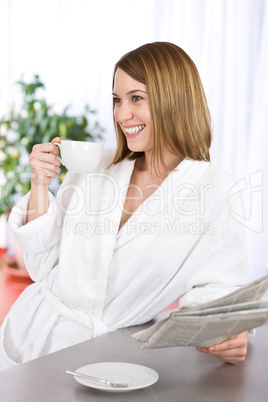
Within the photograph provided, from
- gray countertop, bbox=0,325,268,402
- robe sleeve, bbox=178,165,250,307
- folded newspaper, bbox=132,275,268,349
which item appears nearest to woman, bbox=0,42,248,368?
robe sleeve, bbox=178,165,250,307

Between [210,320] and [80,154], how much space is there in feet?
2.33

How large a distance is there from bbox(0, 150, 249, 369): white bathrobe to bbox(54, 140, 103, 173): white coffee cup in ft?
0.61

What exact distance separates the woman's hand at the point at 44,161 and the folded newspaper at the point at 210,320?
2.49 feet

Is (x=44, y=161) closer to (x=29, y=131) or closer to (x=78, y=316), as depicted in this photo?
(x=78, y=316)

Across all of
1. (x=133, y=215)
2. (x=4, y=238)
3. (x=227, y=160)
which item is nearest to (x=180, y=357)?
(x=133, y=215)

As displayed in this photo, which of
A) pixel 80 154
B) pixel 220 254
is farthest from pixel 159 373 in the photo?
pixel 80 154

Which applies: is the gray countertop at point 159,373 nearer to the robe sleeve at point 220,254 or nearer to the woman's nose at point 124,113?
the robe sleeve at point 220,254

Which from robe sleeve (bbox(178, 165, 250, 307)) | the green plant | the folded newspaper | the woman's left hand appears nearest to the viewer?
the folded newspaper

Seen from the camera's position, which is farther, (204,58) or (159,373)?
(204,58)

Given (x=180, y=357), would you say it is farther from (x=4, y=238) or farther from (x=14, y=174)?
(x=4, y=238)

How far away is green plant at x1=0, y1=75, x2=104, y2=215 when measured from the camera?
4125 mm

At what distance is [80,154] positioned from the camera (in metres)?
1.44

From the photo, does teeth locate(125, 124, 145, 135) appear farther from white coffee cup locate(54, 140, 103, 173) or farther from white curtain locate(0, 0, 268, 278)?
white curtain locate(0, 0, 268, 278)

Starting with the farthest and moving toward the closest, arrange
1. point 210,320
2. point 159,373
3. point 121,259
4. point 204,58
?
point 204,58 < point 121,259 < point 159,373 < point 210,320
